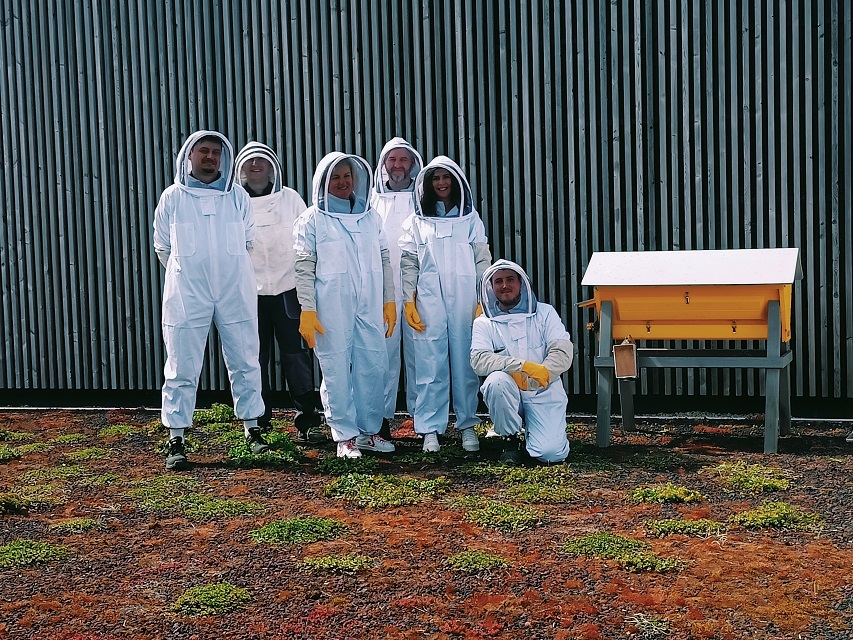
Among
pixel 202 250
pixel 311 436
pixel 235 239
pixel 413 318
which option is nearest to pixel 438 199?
pixel 413 318

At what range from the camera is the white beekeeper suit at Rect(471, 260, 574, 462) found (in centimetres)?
618

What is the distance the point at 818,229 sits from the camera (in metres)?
7.61

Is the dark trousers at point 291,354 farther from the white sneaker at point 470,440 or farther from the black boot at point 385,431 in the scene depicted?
the white sneaker at point 470,440

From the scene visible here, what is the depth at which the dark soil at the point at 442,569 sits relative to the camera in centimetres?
365

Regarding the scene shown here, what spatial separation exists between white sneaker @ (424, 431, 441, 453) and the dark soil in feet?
1.19

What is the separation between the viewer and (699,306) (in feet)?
21.4

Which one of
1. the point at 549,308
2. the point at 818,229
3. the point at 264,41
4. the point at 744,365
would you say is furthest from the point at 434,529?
the point at 264,41

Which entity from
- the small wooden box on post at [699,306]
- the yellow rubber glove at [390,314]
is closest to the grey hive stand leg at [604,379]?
the small wooden box on post at [699,306]

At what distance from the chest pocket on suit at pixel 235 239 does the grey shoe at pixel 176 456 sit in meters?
1.20

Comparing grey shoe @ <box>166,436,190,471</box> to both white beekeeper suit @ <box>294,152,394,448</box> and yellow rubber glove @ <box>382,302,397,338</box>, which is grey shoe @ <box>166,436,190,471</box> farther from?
yellow rubber glove @ <box>382,302,397,338</box>

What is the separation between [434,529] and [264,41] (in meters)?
5.13

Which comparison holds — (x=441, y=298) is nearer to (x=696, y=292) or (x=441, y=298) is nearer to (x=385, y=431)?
(x=385, y=431)

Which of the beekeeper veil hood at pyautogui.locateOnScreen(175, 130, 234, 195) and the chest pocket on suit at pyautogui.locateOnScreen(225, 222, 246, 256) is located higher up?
the beekeeper veil hood at pyautogui.locateOnScreen(175, 130, 234, 195)

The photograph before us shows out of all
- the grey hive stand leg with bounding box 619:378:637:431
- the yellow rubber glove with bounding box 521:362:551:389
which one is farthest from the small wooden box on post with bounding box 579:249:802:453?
the yellow rubber glove with bounding box 521:362:551:389
